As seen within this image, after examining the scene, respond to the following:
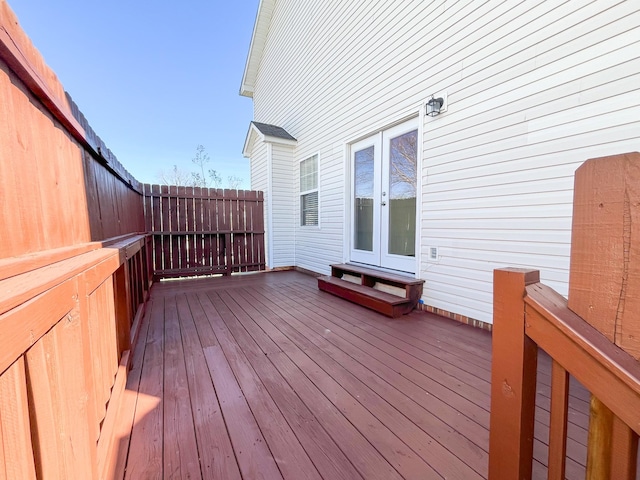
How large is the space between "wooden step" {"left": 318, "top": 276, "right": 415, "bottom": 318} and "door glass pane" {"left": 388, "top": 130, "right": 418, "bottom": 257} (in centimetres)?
63

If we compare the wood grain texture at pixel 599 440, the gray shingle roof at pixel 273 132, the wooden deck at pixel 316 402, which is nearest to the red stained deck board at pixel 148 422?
the wooden deck at pixel 316 402

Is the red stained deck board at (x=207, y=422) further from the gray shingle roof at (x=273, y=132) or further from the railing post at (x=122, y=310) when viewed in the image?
the gray shingle roof at (x=273, y=132)

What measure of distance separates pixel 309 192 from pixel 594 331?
209 inches

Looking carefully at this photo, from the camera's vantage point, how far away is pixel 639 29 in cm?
179

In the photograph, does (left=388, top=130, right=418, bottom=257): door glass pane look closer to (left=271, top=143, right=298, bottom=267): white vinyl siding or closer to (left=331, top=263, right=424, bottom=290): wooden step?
(left=331, top=263, right=424, bottom=290): wooden step

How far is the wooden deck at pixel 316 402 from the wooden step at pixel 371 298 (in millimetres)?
174

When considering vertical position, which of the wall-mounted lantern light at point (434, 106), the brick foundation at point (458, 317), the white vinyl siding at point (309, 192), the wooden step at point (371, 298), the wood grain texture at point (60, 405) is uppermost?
the wall-mounted lantern light at point (434, 106)

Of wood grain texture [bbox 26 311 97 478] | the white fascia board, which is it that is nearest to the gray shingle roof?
the white fascia board

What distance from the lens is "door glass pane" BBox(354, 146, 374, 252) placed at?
4.15 meters

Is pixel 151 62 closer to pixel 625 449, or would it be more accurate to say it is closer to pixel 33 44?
pixel 33 44

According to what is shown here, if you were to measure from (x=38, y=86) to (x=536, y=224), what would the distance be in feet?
9.96

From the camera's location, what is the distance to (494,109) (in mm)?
2547

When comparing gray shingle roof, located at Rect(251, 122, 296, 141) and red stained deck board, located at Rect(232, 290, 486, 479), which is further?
gray shingle roof, located at Rect(251, 122, 296, 141)

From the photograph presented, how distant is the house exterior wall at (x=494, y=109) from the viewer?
197 centimetres
